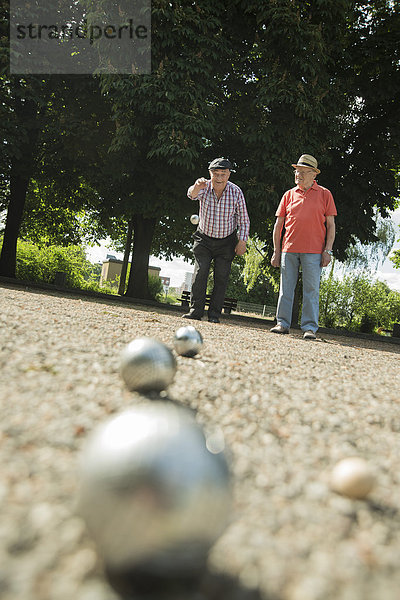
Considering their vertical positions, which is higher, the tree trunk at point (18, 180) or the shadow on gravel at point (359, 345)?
the tree trunk at point (18, 180)

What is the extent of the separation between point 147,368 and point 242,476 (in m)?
0.87

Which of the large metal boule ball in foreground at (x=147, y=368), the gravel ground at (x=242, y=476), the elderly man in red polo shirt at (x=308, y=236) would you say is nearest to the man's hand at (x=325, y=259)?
the elderly man in red polo shirt at (x=308, y=236)

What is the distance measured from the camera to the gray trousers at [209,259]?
292 inches

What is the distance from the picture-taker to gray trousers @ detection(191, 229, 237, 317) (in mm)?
7406

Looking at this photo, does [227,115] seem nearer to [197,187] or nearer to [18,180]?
[197,187]

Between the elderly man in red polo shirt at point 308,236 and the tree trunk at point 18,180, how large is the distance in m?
11.0

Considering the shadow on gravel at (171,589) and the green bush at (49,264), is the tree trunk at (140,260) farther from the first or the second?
the shadow on gravel at (171,589)

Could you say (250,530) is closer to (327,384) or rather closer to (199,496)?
(199,496)

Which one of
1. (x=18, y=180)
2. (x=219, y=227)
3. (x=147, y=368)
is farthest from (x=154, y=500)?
(x=18, y=180)

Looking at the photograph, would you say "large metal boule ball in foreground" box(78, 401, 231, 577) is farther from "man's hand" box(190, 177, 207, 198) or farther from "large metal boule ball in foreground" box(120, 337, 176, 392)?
"man's hand" box(190, 177, 207, 198)

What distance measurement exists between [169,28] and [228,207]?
689cm

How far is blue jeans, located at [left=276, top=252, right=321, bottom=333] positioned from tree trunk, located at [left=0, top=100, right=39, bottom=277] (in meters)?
11.3

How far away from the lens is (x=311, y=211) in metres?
7.07

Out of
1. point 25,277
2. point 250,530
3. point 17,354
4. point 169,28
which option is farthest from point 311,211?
point 25,277
